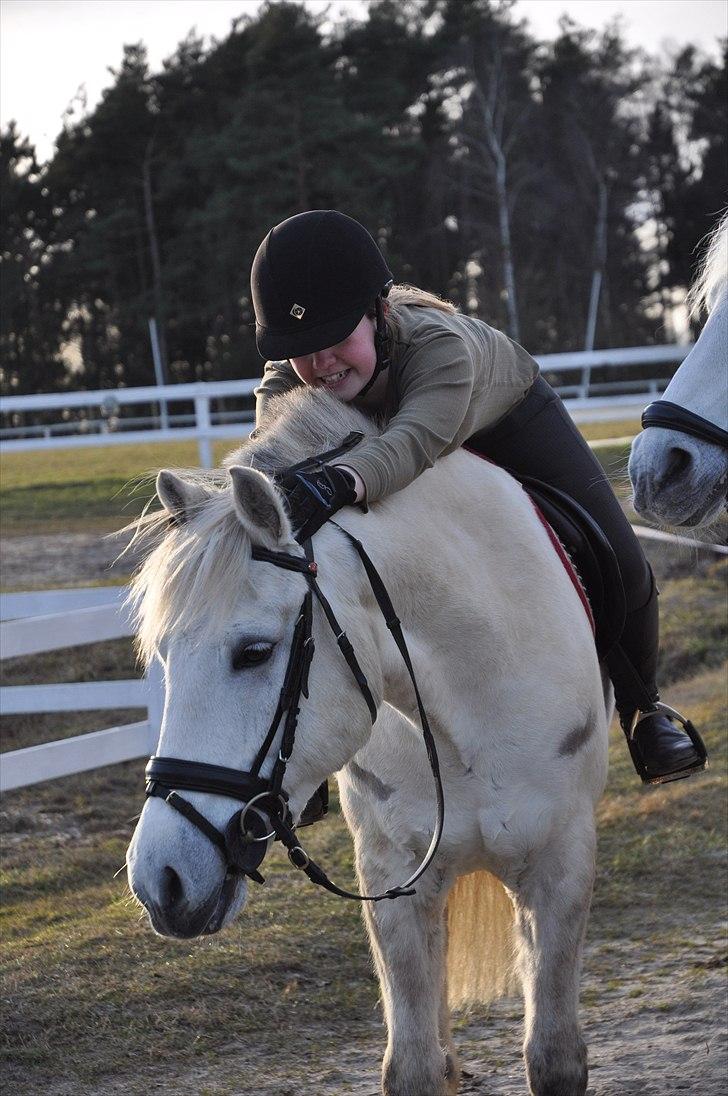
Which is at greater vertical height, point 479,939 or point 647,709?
point 647,709

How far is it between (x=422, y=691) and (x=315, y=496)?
529 millimetres

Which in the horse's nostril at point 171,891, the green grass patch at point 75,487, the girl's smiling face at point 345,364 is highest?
the girl's smiling face at point 345,364

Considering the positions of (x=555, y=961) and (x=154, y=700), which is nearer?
(x=555, y=961)

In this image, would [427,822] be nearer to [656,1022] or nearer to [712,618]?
[656,1022]

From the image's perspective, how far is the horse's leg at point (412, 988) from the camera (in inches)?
104

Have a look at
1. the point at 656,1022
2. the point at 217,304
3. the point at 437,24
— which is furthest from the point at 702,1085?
the point at 437,24

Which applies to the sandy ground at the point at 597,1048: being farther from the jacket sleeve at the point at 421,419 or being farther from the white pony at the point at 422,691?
the jacket sleeve at the point at 421,419

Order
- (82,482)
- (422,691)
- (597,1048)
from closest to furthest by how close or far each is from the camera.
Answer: (422,691), (597,1048), (82,482)

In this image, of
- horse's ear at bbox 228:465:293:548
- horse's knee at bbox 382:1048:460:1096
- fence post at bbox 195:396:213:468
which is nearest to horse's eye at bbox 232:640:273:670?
horse's ear at bbox 228:465:293:548

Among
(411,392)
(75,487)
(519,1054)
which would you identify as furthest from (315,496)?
(75,487)

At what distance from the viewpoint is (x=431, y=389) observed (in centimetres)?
256

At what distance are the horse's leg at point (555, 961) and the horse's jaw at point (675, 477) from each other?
0.78m

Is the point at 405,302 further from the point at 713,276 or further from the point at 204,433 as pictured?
the point at 204,433

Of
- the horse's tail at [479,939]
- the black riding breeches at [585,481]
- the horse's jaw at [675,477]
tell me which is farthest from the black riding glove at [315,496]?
the horse's tail at [479,939]
